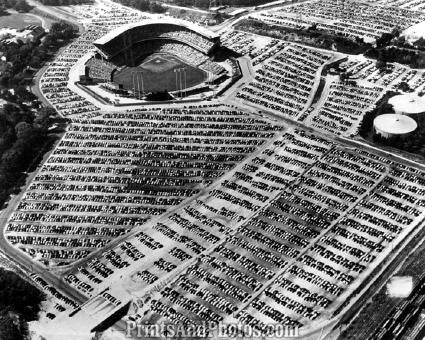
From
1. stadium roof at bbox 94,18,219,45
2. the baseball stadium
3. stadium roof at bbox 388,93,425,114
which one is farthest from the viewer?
stadium roof at bbox 94,18,219,45

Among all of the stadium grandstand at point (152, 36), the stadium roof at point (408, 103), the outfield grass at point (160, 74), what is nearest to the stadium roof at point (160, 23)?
the stadium grandstand at point (152, 36)

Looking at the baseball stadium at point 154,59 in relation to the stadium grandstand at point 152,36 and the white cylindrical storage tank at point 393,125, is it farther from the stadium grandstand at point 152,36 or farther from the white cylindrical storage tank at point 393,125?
the white cylindrical storage tank at point 393,125

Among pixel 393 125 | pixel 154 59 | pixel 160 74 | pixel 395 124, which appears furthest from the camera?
pixel 154 59

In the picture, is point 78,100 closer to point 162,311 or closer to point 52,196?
point 52,196

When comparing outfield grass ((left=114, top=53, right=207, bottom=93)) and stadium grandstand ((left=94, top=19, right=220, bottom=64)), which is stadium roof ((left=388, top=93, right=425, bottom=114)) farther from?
stadium grandstand ((left=94, top=19, right=220, bottom=64))

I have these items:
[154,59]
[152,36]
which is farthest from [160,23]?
[154,59]

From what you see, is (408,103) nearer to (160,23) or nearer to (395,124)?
(395,124)

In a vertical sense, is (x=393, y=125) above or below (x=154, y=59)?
above


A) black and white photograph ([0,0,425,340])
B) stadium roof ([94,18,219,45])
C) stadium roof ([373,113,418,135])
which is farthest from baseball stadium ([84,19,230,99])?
stadium roof ([373,113,418,135])
